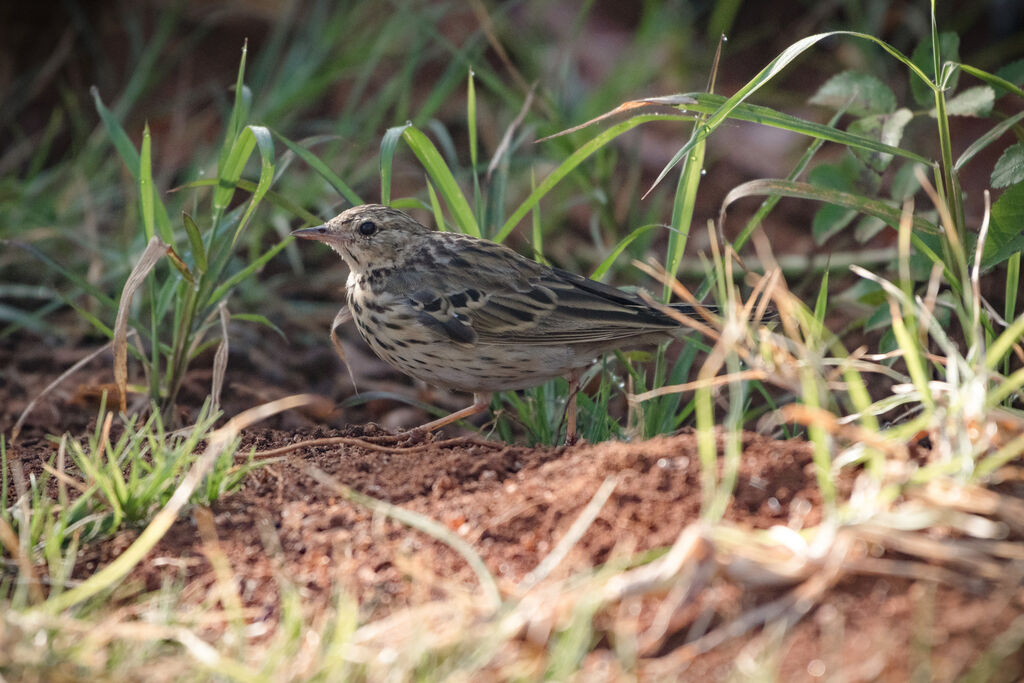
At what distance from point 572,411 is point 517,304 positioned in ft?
1.76

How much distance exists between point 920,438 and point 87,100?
633 cm

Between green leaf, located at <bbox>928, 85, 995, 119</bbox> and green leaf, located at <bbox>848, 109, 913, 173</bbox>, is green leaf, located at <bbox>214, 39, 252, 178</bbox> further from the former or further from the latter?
green leaf, located at <bbox>928, 85, 995, 119</bbox>

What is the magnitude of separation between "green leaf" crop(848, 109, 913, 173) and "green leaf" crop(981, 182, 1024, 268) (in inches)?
19.1

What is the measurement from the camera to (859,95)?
4.20 metres

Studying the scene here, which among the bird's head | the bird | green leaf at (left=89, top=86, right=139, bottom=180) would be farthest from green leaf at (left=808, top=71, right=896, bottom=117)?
green leaf at (left=89, top=86, right=139, bottom=180)

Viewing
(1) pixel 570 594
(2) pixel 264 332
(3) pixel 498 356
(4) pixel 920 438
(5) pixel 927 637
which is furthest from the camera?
(2) pixel 264 332

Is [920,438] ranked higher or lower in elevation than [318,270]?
higher

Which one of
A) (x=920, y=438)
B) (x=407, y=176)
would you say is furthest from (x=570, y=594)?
(x=407, y=176)

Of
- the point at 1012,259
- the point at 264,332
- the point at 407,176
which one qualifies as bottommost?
the point at 264,332

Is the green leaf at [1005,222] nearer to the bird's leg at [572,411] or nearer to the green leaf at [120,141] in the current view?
the bird's leg at [572,411]

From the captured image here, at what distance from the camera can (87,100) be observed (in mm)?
7543

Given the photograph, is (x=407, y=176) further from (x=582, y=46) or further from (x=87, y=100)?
(x=87, y=100)

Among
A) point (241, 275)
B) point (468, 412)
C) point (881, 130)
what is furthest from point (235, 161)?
point (881, 130)

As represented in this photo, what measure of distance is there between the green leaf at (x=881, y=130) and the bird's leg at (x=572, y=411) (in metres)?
1.39
